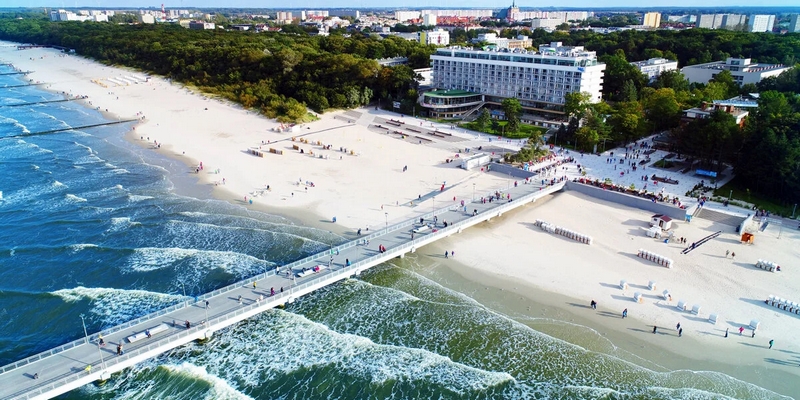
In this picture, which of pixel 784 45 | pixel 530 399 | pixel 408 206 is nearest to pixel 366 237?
pixel 408 206

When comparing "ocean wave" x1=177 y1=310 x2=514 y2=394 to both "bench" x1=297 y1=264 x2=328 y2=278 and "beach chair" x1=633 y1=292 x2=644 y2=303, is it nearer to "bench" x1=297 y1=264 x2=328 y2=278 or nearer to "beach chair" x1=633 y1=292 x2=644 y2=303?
"bench" x1=297 y1=264 x2=328 y2=278

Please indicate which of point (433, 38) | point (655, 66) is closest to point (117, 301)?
point (655, 66)

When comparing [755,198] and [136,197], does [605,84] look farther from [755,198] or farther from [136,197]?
[136,197]

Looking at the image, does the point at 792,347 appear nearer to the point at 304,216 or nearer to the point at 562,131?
the point at 304,216

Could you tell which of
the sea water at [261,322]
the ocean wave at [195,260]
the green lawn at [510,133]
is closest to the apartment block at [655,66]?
the green lawn at [510,133]

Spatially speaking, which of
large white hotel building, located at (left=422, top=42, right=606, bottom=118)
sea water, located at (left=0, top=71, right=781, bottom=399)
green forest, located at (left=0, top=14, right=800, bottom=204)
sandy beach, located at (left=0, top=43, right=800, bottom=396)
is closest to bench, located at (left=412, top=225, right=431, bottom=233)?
sandy beach, located at (left=0, top=43, right=800, bottom=396)
